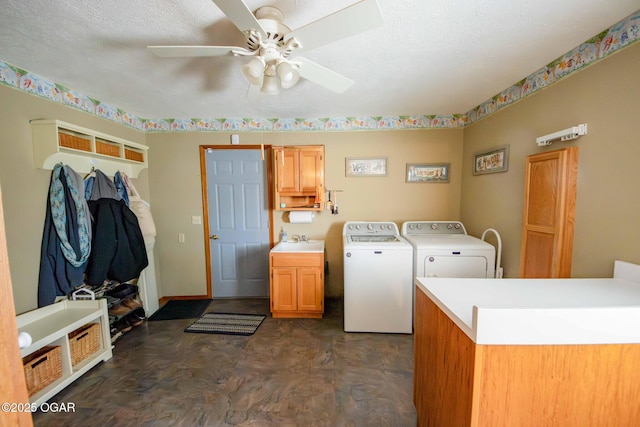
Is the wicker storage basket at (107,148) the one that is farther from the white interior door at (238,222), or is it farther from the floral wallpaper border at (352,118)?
the white interior door at (238,222)

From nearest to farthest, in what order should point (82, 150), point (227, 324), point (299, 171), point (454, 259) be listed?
point (82, 150) < point (454, 259) < point (227, 324) < point (299, 171)

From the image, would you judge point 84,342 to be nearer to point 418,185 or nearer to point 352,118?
point 352,118

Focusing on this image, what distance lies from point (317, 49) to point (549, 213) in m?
1.96

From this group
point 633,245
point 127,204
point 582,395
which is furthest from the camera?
point 127,204

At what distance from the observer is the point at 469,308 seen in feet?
3.23

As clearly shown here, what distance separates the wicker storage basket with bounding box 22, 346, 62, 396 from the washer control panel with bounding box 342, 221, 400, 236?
2.55 metres

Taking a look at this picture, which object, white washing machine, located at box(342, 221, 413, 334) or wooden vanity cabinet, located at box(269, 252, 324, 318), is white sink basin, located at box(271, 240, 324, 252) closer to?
wooden vanity cabinet, located at box(269, 252, 324, 318)

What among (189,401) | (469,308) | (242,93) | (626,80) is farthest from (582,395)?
(242,93)

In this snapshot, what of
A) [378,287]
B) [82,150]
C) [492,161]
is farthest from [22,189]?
[492,161]

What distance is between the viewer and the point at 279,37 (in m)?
1.22

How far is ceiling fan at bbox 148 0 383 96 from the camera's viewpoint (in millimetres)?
979

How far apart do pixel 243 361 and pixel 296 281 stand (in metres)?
0.88

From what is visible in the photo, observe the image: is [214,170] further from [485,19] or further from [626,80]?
[626,80]

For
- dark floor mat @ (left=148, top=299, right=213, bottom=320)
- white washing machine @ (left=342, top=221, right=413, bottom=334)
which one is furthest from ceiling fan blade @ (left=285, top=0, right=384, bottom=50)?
dark floor mat @ (left=148, top=299, right=213, bottom=320)
